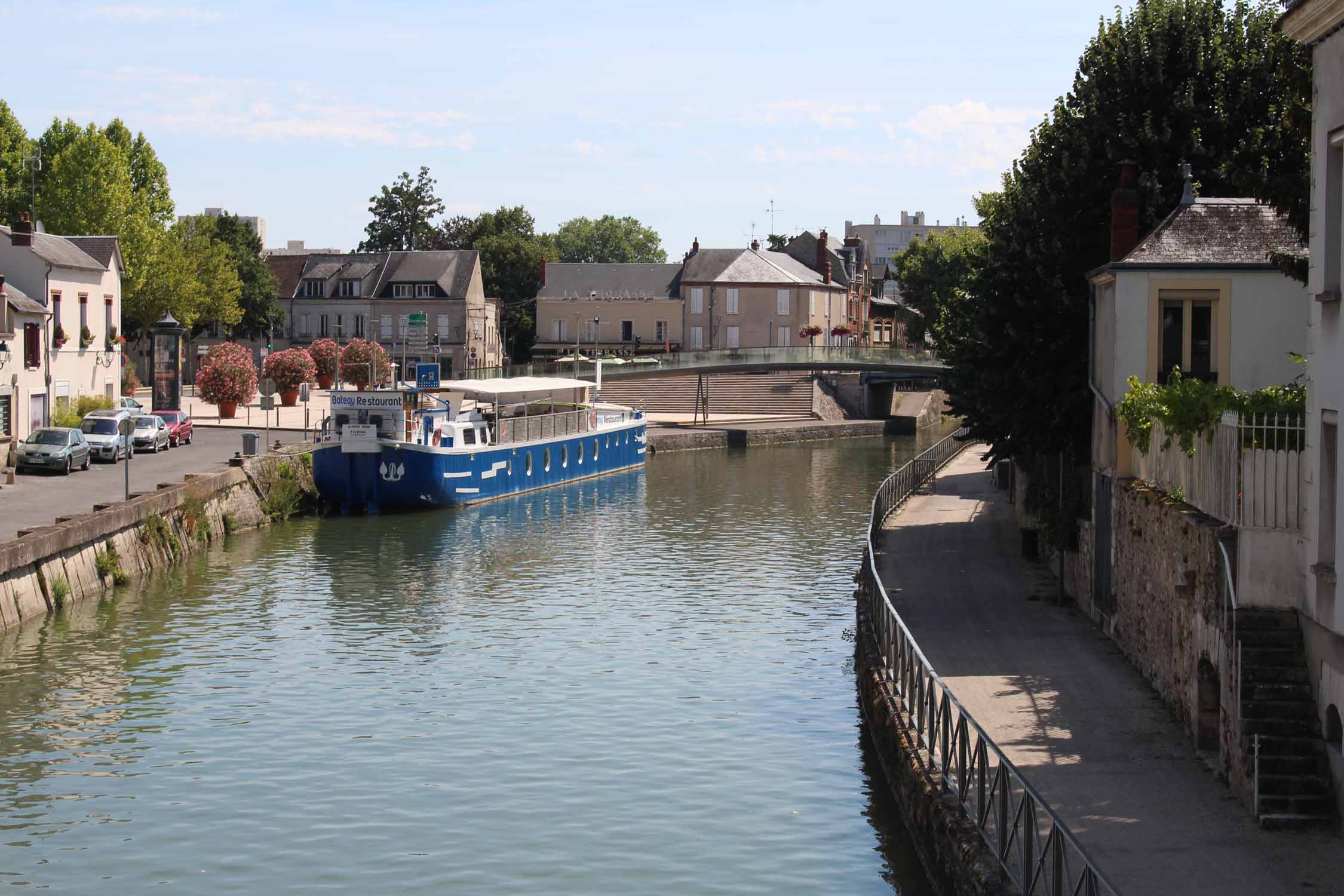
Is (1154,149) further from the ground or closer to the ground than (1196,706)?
further from the ground

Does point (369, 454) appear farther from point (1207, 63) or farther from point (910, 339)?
point (910, 339)

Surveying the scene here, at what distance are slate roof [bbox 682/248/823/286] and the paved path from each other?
6854cm

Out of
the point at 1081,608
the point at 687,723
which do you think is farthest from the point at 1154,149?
the point at 687,723

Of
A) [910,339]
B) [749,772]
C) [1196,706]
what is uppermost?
[910,339]

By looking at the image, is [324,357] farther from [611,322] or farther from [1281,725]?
[1281,725]

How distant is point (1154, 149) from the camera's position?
2903 cm

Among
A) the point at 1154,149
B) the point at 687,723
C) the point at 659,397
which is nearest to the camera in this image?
the point at 687,723

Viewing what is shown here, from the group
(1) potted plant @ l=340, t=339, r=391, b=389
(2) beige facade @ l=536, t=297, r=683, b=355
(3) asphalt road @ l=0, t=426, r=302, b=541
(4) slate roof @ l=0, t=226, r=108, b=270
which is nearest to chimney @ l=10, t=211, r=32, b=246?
(4) slate roof @ l=0, t=226, r=108, b=270

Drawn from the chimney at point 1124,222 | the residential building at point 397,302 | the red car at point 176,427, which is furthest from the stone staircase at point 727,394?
the chimney at point 1124,222

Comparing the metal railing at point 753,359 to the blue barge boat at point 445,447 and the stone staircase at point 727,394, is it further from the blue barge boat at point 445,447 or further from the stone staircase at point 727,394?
the blue barge boat at point 445,447

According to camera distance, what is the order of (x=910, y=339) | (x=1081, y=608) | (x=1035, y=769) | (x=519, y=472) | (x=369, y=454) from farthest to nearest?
(x=910, y=339)
(x=519, y=472)
(x=369, y=454)
(x=1081, y=608)
(x=1035, y=769)

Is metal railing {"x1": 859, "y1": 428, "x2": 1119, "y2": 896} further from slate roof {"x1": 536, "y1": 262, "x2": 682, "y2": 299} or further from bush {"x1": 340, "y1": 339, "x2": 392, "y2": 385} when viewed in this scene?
slate roof {"x1": 536, "y1": 262, "x2": 682, "y2": 299}

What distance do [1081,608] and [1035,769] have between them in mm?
9546

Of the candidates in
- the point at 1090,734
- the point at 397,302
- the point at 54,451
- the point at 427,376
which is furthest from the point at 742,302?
the point at 1090,734
